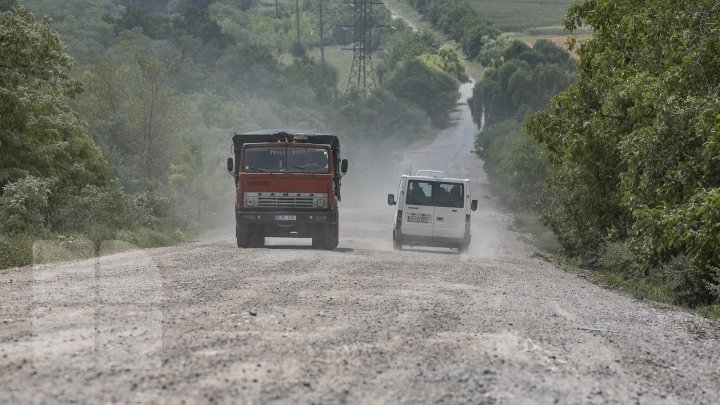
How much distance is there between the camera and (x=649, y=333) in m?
11.1

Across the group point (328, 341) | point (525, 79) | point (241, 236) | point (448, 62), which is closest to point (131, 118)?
point (241, 236)

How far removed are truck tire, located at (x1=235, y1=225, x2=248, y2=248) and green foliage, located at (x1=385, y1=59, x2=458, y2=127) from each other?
452 feet

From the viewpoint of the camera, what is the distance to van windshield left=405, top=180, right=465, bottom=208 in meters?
27.2

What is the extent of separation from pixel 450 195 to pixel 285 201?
627 centimetres

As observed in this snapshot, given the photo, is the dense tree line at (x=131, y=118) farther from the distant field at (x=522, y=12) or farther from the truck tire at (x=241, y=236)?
the distant field at (x=522, y=12)

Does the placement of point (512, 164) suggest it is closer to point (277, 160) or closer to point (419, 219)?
point (419, 219)

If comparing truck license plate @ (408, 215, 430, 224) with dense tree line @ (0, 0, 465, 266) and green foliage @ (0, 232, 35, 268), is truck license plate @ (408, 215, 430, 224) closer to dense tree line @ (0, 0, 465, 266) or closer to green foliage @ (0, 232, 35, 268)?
dense tree line @ (0, 0, 465, 266)

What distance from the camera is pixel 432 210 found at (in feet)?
89.0

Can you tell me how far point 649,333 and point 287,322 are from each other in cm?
433

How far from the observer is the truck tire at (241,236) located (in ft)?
76.9

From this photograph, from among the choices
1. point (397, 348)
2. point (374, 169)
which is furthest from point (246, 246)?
point (374, 169)

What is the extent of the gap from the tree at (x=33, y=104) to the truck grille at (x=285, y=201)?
7278 mm

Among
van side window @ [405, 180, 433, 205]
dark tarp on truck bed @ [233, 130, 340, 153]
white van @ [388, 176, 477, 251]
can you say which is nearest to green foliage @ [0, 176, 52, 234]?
dark tarp on truck bed @ [233, 130, 340, 153]

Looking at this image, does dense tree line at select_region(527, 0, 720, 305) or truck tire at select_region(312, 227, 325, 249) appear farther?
truck tire at select_region(312, 227, 325, 249)
